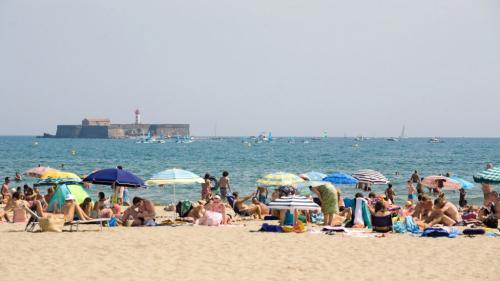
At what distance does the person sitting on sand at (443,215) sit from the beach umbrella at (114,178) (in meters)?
7.26

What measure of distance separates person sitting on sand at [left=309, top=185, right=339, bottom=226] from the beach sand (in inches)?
77.1

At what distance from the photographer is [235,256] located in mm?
11961

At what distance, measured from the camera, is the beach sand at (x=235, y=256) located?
10.4m

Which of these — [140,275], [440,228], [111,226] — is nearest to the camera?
[140,275]

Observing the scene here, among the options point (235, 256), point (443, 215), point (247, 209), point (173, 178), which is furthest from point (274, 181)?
point (235, 256)

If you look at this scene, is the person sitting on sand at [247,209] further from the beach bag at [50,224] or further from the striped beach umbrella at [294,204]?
the beach bag at [50,224]

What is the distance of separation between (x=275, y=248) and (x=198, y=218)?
4619mm

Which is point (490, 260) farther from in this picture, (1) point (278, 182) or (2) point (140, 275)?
(1) point (278, 182)

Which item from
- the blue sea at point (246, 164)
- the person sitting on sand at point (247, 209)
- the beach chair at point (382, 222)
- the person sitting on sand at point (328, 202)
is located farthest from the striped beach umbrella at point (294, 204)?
the blue sea at point (246, 164)

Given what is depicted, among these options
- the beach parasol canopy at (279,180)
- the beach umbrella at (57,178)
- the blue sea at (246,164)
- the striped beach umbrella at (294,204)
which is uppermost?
the beach parasol canopy at (279,180)

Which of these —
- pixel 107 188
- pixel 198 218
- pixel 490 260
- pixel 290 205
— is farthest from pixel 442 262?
pixel 107 188

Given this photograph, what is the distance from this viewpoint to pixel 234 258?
11.8 m

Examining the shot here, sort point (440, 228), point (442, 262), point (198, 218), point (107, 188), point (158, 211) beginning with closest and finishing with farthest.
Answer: point (442, 262) < point (440, 228) < point (198, 218) < point (158, 211) < point (107, 188)

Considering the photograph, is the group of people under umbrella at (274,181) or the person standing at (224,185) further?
the person standing at (224,185)
